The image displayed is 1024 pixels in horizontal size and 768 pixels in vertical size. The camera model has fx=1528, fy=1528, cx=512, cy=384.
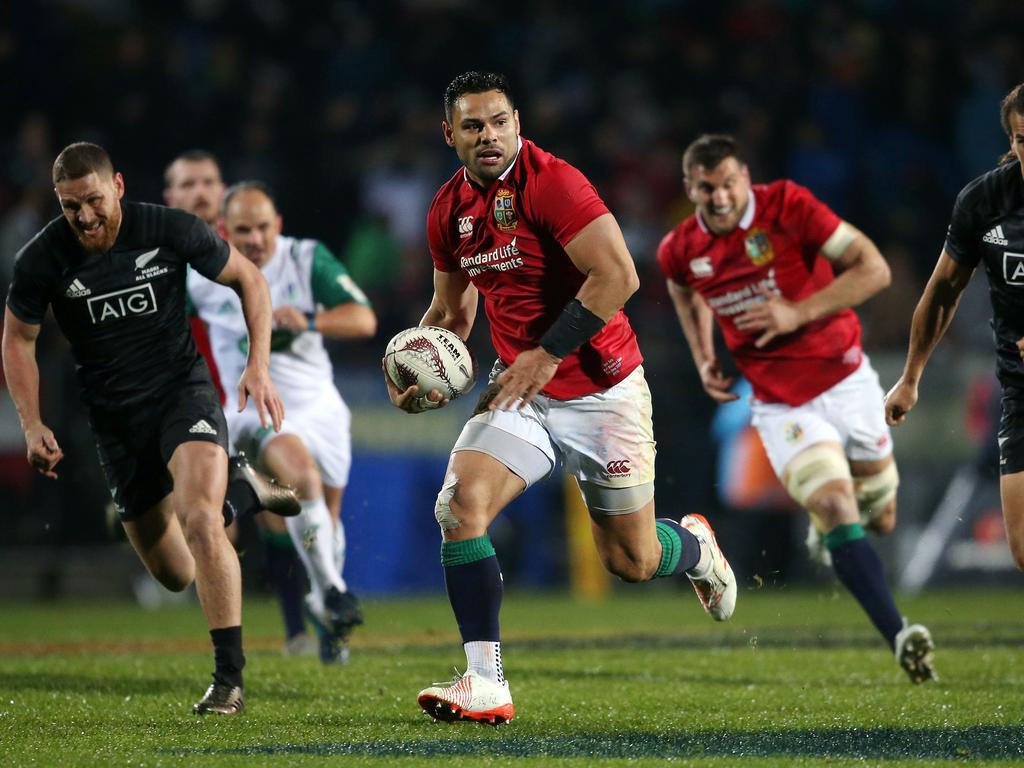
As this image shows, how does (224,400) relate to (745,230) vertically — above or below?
below

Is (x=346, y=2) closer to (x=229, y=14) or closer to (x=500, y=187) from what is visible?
(x=229, y=14)

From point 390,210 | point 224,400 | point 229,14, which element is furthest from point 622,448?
point 229,14

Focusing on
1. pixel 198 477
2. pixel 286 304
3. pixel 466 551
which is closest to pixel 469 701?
pixel 466 551

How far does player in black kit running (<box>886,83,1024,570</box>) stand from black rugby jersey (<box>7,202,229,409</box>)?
3.03m

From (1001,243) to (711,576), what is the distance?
193 centimetres

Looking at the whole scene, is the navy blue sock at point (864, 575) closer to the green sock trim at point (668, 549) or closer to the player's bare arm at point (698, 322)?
the player's bare arm at point (698, 322)

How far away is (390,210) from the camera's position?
14859 millimetres

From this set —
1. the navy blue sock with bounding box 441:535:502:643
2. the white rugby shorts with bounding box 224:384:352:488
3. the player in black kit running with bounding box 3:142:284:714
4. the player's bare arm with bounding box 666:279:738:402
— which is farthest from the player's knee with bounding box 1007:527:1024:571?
the white rugby shorts with bounding box 224:384:352:488

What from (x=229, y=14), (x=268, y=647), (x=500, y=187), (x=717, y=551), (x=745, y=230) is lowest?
(x=268, y=647)

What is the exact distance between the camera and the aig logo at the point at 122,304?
21.4 ft

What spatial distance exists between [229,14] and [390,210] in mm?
3497

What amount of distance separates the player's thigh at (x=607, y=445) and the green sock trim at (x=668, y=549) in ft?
1.06

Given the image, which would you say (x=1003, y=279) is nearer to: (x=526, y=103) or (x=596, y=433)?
(x=596, y=433)

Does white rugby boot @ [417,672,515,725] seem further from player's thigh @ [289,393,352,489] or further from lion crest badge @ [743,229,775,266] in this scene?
lion crest badge @ [743,229,775,266]
